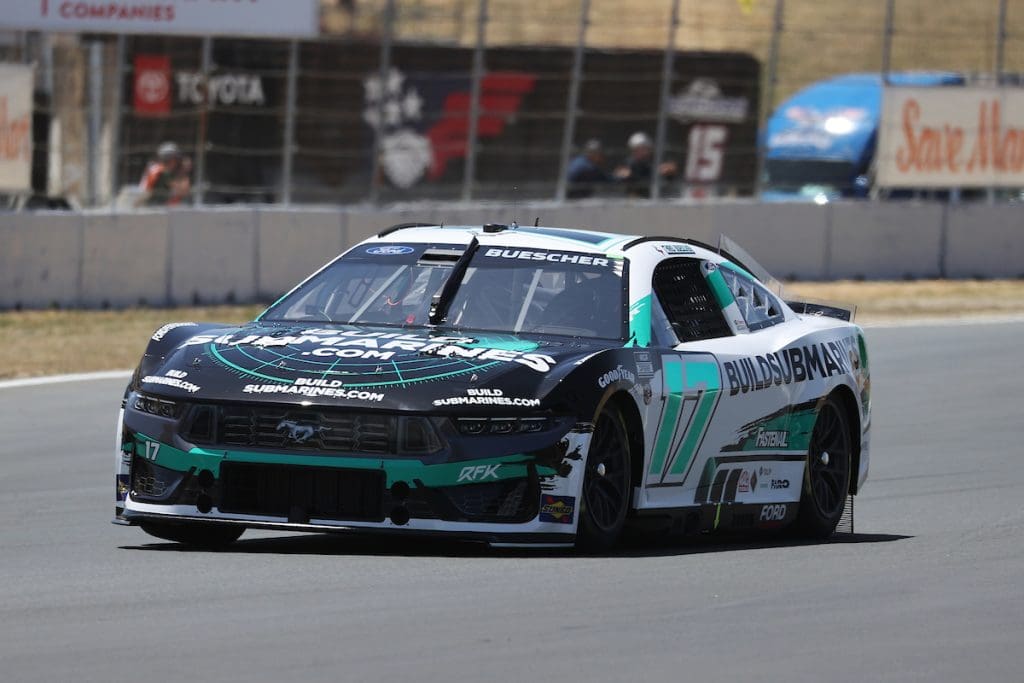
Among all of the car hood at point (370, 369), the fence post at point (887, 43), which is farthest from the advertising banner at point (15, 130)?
the car hood at point (370, 369)

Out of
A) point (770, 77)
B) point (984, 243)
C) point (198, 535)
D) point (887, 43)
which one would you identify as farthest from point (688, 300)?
point (887, 43)

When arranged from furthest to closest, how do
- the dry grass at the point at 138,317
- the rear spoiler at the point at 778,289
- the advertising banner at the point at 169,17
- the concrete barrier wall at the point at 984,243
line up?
the concrete barrier wall at the point at 984,243 → the advertising banner at the point at 169,17 → the dry grass at the point at 138,317 → the rear spoiler at the point at 778,289

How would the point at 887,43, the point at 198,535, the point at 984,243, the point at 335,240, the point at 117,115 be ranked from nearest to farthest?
1. the point at 198,535
2. the point at 117,115
3. the point at 335,240
4. the point at 984,243
5. the point at 887,43

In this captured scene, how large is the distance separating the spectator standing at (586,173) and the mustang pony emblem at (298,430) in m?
16.6

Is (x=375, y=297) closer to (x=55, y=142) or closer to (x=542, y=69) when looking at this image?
(x=55, y=142)

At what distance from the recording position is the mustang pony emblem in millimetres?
7512

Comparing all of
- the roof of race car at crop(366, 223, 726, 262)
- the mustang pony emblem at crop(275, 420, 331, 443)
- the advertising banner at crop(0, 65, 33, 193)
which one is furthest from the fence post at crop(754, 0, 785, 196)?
the mustang pony emblem at crop(275, 420, 331, 443)

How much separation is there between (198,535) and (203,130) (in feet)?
46.1

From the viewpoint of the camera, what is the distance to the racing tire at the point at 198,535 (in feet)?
26.9

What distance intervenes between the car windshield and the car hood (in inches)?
11.1

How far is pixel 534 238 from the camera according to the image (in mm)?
8930

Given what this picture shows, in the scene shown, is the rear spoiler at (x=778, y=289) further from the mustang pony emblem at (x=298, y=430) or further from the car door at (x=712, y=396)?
the mustang pony emblem at (x=298, y=430)

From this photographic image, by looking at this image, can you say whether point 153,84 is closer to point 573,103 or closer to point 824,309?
point 573,103

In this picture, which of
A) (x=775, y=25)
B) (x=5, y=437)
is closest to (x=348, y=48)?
(x=775, y=25)
